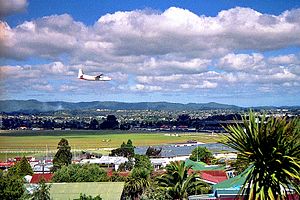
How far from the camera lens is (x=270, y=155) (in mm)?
9273

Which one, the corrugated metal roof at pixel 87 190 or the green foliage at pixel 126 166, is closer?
the corrugated metal roof at pixel 87 190

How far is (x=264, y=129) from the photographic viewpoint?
9.34 metres

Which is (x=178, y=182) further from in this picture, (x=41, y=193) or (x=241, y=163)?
(x=41, y=193)

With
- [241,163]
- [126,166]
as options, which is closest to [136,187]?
[241,163]

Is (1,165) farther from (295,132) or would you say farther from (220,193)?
(295,132)

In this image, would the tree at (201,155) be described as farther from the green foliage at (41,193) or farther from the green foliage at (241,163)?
the green foliage at (241,163)

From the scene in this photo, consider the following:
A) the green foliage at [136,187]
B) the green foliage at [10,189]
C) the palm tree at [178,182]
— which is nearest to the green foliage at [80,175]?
the green foliage at [136,187]

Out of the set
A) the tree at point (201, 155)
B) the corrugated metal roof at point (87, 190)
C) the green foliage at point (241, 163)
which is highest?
the green foliage at point (241, 163)

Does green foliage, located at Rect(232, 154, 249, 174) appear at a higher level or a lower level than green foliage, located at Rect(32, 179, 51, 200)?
higher

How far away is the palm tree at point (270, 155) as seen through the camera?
30.1 feet

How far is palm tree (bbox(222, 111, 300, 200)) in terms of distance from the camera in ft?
30.1

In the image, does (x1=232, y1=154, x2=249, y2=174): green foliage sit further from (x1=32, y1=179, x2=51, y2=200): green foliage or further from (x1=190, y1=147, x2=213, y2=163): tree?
(x1=190, y1=147, x2=213, y2=163): tree

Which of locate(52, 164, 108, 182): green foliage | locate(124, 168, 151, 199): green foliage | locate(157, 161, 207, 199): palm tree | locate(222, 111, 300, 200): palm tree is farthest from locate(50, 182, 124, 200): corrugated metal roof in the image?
locate(222, 111, 300, 200): palm tree

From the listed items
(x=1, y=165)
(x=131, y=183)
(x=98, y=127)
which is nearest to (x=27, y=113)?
(x=98, y=127)
